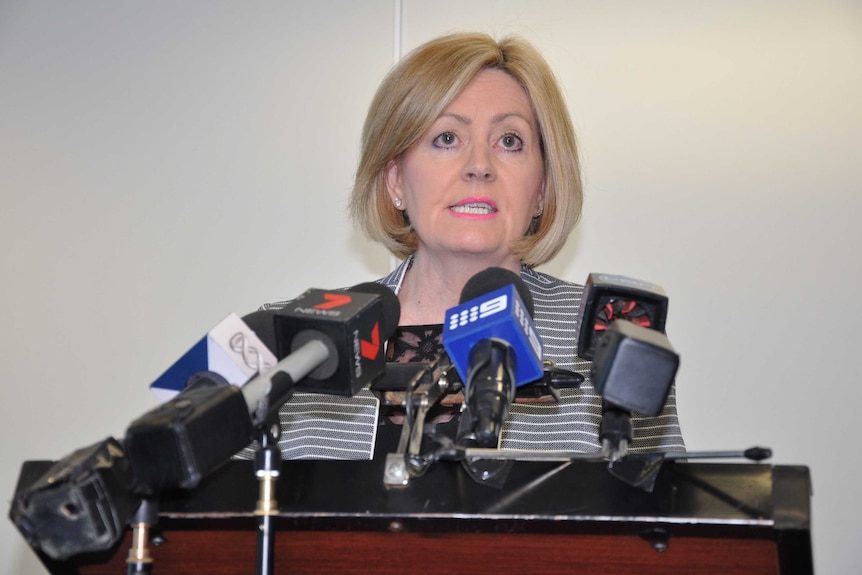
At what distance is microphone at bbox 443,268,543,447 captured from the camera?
926mm

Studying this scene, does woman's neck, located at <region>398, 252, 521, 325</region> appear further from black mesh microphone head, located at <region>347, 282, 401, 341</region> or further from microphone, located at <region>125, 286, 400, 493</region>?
microphone, located at <region>125, 286, 400, 493</region>

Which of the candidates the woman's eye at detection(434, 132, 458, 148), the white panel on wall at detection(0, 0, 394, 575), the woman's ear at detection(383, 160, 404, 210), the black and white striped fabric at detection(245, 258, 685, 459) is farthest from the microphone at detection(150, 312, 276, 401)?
the white panel on wall at detection(0, 0, 394, 575)

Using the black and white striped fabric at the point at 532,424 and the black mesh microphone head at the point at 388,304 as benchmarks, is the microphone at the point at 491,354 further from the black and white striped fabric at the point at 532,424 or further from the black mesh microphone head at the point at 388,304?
the black and white striped fabric at the point at 532,424

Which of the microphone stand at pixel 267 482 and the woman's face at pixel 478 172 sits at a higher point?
the woman's face at pixel 478 172

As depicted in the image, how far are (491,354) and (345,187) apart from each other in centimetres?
177

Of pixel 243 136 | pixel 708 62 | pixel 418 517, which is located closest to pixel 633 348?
pixel 418 517

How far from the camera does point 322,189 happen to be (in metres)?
2.69

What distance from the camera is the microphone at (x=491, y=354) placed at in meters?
0.93

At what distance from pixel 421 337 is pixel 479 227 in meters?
0.25

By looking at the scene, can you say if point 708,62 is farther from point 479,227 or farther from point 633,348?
point 633,348

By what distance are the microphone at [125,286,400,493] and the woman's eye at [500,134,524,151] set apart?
3.60 feet

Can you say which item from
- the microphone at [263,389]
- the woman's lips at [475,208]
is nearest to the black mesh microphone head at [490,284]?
the microphone at [263,389]

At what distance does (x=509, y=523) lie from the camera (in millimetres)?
939

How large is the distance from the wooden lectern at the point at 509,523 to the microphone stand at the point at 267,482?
0.04 m
